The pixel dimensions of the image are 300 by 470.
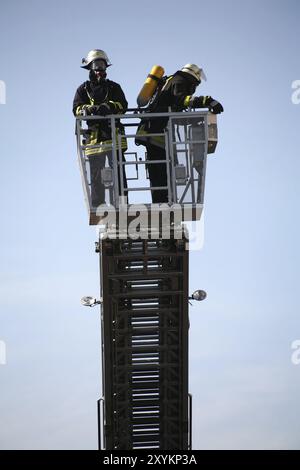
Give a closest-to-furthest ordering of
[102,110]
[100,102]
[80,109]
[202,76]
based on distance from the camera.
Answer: [102,110] → [80,109] → [100,102] → [202,76]

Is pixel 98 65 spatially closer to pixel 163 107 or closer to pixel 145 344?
pixel 163 107

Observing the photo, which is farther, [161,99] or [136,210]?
[161,99]

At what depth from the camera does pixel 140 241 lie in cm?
1236

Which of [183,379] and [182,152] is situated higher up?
[182,152]

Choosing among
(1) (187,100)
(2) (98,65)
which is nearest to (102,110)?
(2) (98,65)

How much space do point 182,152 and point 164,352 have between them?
3297 millimetres

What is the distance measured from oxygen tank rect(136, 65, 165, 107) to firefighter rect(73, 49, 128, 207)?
433mm

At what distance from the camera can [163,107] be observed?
12.5m

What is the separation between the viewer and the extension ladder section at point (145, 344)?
12.3 m

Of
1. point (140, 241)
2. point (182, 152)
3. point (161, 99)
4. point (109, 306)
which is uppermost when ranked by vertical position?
point (161, 99)

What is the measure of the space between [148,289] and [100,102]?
3052 millimetres

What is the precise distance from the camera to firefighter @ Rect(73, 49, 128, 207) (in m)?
12.0
